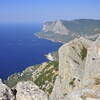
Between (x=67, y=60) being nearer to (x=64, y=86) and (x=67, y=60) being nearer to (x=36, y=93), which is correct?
(x=64, y=86)

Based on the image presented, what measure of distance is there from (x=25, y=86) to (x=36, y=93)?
100cm

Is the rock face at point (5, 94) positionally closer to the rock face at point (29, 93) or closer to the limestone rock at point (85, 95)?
the rock face at point (29, 93)

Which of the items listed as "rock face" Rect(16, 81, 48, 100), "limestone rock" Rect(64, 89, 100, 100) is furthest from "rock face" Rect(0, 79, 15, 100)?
"limestone rock" Rect(64, 89, 100, 100)

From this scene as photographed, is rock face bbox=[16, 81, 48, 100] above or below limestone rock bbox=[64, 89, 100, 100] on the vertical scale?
below

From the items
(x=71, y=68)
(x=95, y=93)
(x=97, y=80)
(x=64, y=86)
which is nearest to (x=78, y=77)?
(x=71, y=68)

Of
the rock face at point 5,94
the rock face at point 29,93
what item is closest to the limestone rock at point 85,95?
the rock face at point 29,93

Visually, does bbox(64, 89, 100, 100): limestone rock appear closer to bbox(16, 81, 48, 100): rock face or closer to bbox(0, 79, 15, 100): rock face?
bbox(16, 81, 48, 100): rock face

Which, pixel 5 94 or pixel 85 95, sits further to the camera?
pixel 5 94

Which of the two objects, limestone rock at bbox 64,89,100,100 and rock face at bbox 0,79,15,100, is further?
rock face at bbox 0,79,15,100

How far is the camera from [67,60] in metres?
27.8

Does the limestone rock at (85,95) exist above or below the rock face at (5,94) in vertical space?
above

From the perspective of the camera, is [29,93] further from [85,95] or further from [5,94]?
[85,95]

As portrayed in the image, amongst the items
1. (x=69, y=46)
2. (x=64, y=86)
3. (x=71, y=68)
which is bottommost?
(x=64, y=86)

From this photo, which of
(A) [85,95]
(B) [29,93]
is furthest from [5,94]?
(A) [85,95]
